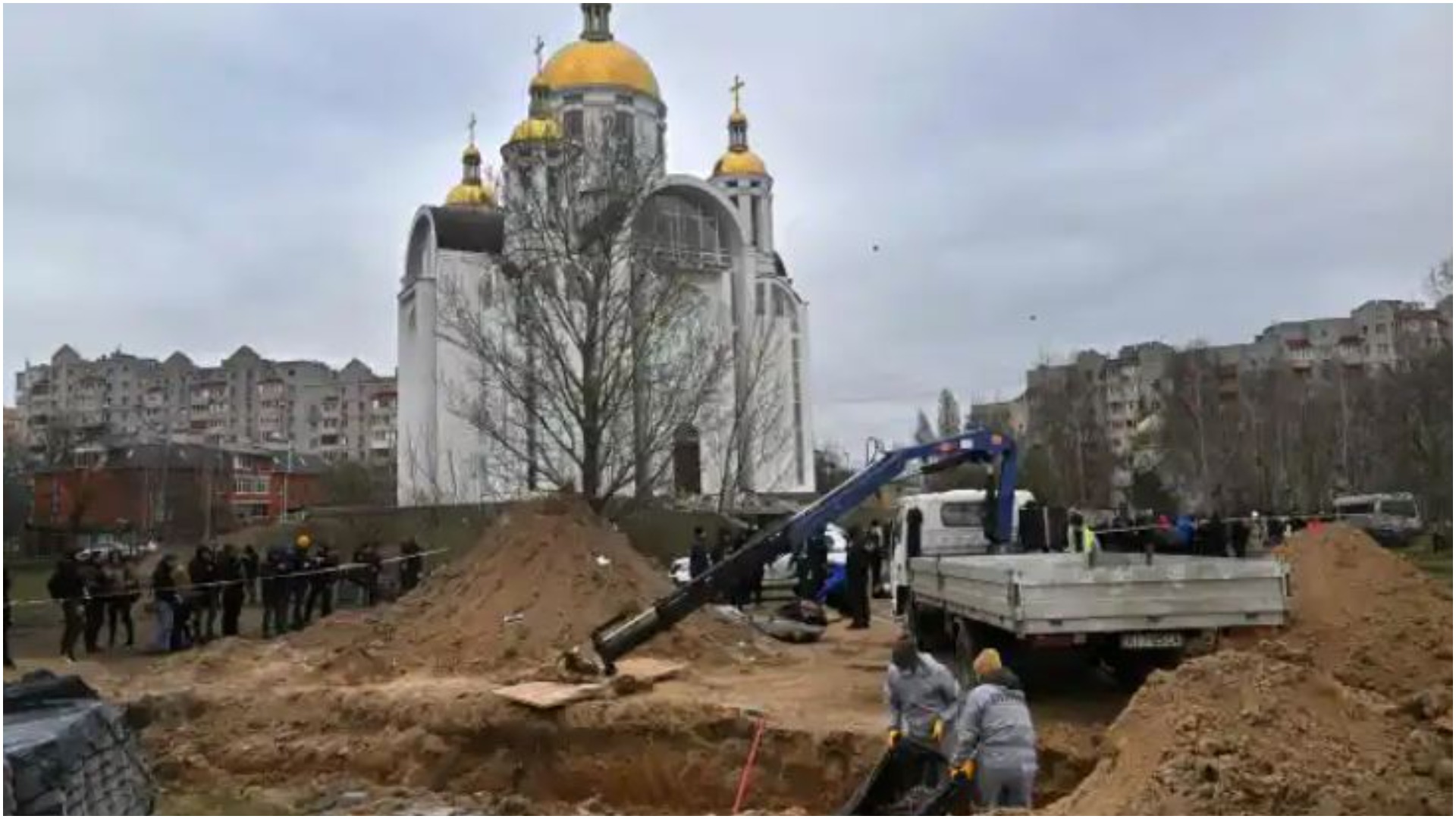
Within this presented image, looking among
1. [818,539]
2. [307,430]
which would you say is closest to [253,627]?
[818,539]

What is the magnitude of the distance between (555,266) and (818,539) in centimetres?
970

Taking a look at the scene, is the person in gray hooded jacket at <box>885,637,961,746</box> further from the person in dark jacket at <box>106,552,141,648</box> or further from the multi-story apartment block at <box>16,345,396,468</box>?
the multi-story apartment block at <box>16,345,396,468</box>

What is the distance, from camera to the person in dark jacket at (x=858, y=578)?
722 inches

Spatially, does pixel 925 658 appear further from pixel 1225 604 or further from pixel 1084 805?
pixel 1225 604

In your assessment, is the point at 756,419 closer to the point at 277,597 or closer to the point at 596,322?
the point at 596,322

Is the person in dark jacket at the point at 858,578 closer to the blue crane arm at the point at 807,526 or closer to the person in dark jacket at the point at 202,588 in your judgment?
the blue crane arm at the point at 807,526

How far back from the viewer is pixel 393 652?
15.1m

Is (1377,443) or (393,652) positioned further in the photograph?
(1377,443)

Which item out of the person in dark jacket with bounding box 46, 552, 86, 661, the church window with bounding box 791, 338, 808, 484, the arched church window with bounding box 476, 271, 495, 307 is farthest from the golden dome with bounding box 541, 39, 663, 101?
the person in dark jacket with bounding box 46, 552, 86, 661

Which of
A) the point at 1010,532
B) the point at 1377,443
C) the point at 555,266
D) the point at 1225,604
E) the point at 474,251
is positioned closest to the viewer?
the point at 1225,604

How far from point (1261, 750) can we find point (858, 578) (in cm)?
1134

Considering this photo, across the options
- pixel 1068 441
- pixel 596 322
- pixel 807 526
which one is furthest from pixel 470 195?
pixel 807 526

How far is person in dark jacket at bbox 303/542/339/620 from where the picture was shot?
19703 mm

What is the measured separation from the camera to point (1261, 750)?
718 cm
